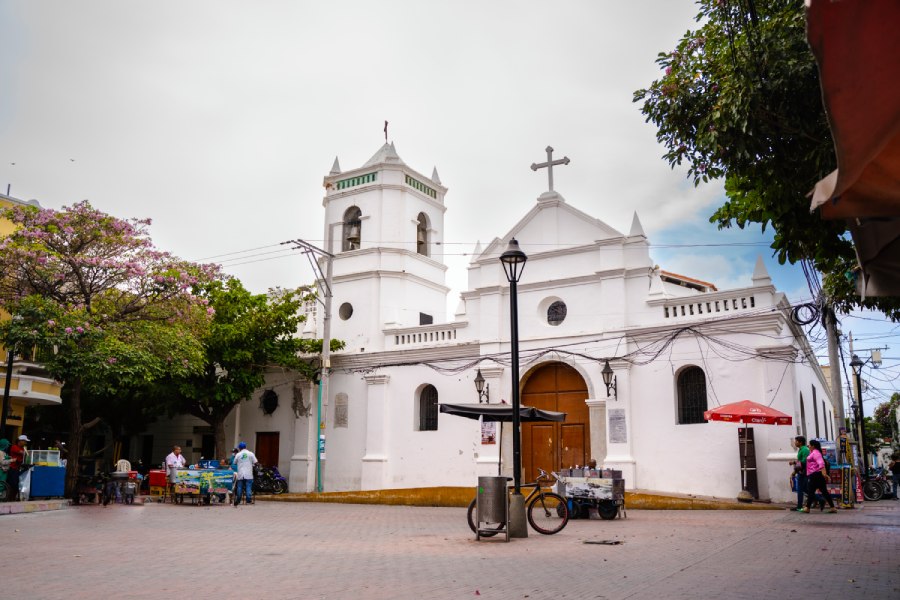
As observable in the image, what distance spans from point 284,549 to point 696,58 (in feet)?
27.1

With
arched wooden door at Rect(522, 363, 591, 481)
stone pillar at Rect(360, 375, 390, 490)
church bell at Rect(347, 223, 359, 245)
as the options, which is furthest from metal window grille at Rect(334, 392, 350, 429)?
arched wooden door at Rect(522, 363, 591, 481)

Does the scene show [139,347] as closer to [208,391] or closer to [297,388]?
[208,391]

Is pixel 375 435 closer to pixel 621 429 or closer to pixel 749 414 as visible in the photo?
pixel 621 429

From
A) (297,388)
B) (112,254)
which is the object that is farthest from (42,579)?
(297,388)

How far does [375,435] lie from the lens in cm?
2522

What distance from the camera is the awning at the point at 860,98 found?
3.18m

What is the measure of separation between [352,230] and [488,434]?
10.2 meters

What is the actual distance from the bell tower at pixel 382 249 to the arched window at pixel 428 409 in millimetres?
2552

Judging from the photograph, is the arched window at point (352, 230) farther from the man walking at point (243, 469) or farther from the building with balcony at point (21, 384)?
the building with balcony at point (21, 384)

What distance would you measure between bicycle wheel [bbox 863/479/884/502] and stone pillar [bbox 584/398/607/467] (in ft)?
27.2

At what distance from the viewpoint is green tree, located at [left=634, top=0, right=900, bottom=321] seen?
7328 mm

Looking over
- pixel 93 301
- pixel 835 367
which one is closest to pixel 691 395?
pixel 835 367

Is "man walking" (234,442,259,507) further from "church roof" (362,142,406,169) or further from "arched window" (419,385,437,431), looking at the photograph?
"church roof" (362,142,406,169)

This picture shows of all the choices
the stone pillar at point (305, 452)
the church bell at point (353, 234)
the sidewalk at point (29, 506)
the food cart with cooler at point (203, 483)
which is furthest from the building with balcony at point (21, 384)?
the church bell at point (353, 234)
